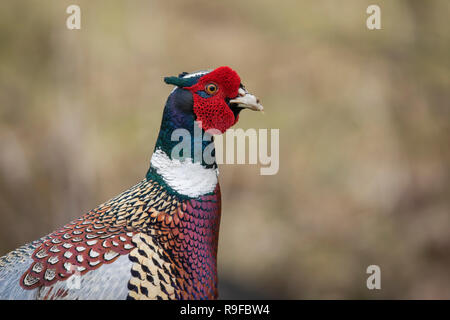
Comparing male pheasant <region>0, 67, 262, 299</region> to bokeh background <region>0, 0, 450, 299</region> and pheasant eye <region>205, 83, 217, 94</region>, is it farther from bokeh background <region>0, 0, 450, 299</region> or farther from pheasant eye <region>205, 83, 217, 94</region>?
bokeh background <region>0, 0, 450, 299</region>

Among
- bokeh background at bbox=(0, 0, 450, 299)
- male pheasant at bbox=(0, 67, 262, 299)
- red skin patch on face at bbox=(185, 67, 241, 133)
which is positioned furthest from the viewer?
bokeh background at bbox=(0, 0, 450, 299)

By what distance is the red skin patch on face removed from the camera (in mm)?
2342

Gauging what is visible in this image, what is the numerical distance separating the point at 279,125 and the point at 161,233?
3299 mm

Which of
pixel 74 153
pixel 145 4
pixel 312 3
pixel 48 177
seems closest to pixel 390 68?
pixel 312 3

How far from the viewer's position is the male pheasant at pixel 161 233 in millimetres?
2139

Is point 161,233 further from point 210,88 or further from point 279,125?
point 279,125

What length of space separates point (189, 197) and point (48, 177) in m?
3.55

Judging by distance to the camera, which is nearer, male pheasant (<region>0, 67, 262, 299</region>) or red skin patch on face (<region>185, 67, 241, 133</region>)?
male pheasant (<region>0, 67, 262, 299</region>)

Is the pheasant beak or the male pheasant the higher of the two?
the pheasant beak

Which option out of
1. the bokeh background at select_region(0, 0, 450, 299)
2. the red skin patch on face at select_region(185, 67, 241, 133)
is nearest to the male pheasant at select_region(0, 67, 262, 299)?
the red skin patch on face at select_region(185, 67, 241, 133)

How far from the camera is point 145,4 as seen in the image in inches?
218

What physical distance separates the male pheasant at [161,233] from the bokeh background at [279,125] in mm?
3032

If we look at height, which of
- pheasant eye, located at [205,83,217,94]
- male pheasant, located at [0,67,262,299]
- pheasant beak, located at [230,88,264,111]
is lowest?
male pheasant, located at [0,67,262,299]

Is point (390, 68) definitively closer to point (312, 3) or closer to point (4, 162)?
point (312, 3)
